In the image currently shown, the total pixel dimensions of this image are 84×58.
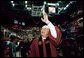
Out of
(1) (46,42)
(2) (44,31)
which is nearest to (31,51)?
(1) (46,42)

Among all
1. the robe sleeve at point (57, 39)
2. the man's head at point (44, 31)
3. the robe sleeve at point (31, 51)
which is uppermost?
the man's head at point (44, 31)

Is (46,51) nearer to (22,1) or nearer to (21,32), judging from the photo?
(21,32)

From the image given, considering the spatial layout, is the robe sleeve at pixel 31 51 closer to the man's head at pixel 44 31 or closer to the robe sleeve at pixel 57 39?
the man's head at pixel 44 31

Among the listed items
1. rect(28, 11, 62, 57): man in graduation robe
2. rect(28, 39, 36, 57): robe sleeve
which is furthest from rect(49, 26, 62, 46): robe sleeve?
rect(28, 39, 36, 57): robe sleeve

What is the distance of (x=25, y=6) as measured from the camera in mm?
3654

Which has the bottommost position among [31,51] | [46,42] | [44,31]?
[31,51]

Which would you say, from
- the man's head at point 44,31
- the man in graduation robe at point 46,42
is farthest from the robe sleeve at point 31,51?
the man's head at point 44,31

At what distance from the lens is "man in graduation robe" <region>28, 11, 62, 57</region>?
360cm

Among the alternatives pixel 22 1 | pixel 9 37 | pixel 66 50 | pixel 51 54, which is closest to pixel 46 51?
pixel 51 54

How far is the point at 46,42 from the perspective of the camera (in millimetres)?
3645

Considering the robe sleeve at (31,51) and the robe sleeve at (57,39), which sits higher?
the robe sleeve at (57,39)

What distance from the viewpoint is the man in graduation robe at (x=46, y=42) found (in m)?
3.60

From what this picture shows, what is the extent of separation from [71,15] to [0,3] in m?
1.13

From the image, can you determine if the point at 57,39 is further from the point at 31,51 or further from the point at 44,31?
the point at 31,51
